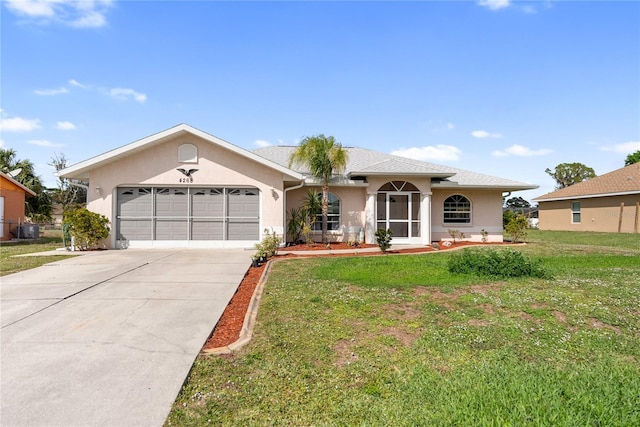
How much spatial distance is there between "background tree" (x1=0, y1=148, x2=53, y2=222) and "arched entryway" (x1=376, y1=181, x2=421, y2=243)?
23973mm

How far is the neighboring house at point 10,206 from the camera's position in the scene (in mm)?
18312

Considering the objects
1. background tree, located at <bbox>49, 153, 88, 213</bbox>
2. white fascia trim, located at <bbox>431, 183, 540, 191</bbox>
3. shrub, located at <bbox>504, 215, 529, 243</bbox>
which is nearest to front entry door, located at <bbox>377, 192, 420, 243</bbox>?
white fascia trim, located at <bbox>431, 183, 540, 191</bbox>

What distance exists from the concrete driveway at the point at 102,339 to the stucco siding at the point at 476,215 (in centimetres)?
1196

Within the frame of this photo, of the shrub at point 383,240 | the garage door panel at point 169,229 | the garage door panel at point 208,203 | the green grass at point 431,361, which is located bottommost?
the green grass at point 431,361

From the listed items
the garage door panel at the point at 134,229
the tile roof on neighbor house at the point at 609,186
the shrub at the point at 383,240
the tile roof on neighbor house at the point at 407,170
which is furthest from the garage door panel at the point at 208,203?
the tile roof on neighbor house at the point at 609,186

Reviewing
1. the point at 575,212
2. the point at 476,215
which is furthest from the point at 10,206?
the point at 575,212

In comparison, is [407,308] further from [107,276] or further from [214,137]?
[214,137]

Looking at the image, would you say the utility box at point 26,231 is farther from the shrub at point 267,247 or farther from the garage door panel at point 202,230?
the shrub at point 267,247

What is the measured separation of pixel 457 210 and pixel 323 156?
8.13 m

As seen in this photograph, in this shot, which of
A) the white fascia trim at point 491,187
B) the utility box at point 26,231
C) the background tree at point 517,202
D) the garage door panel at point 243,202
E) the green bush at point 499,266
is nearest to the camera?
the green bush at point 499,266

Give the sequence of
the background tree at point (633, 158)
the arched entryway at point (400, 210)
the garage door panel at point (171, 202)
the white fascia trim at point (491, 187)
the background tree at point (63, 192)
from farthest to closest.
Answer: the background tree at point (633, 158) < the background tree at point (63, 192) < the white fascia trim at point (491, 187) < the arched entryway at point (400, 210) < the garage door panel at point (171, 202)

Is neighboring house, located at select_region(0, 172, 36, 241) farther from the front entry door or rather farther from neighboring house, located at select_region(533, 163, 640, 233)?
neighboring house, located at select_region(533, 163, 640, 233)

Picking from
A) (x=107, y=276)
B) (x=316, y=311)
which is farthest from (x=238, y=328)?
(x=107, y=276)

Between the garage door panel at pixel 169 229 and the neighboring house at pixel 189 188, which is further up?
the neighboring house at pixel 189 188
